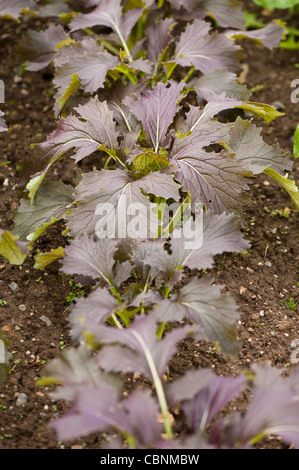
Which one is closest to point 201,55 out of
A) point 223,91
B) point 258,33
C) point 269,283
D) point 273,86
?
point 223,91

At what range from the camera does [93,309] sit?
6.04 ft

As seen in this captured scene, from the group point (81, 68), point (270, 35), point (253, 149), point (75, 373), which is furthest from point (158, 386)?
point (270, 35)

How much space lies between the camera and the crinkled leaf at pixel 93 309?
1773 mm

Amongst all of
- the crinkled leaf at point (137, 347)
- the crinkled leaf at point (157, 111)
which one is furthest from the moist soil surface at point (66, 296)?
the crinkled leaf at point (157, 111)

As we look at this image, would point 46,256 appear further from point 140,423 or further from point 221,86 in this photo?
point 221,86

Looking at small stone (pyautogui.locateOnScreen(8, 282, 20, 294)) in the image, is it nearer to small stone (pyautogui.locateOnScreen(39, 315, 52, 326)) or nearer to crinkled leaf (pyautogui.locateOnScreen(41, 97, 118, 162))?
small stone (pyautogui.locateOnScreen(39, 315, 52, 326))

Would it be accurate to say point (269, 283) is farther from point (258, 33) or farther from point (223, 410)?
point (258, 33)

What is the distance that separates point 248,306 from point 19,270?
3.35ft

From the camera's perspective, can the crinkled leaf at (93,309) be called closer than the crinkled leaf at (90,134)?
Yes

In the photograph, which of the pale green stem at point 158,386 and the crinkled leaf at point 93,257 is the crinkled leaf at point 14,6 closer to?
the crinkled leaf at point 93,257

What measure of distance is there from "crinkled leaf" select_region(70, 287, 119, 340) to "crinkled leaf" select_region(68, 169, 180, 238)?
271 millimetres

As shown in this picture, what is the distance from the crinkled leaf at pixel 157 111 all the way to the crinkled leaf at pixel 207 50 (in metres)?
0.40

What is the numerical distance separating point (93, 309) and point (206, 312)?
0.38 metres

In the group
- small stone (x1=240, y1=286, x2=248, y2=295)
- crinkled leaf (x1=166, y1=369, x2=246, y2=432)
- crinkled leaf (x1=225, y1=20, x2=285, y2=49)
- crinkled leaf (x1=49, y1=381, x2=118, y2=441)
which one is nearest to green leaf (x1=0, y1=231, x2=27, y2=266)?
crinkled leaf (x1=49, y1=381, x2=118, y2=441)
